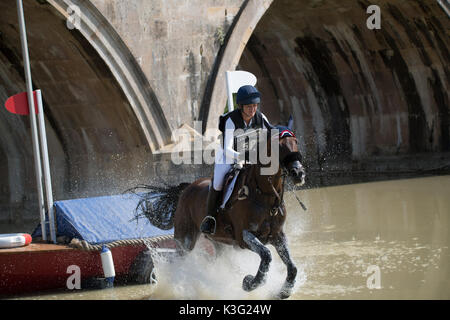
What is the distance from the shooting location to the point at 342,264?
9062 mm

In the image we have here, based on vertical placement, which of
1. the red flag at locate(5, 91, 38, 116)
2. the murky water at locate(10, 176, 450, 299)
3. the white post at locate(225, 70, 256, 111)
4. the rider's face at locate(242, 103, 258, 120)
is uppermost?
the white post at locate(225, 70, 256, 111)

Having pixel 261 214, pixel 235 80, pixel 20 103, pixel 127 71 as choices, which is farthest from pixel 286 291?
pixel 127 71

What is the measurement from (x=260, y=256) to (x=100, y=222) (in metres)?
2.43

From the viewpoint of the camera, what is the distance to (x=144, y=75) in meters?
13.4

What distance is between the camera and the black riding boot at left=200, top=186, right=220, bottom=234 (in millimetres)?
7504

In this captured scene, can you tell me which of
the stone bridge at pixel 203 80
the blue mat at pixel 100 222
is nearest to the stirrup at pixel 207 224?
the blue mat at pixel 100 222

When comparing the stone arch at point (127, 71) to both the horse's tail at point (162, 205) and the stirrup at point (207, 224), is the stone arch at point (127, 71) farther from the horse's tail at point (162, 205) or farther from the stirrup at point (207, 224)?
the stirrup at point (207, 224)

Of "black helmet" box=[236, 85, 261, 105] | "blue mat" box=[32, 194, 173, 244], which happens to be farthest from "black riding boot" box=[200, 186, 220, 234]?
"blue mat" box=[32, 194, 173, 244]

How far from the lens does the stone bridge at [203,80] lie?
523 inches

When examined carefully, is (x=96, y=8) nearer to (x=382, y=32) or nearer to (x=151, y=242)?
(x=151, y=242)

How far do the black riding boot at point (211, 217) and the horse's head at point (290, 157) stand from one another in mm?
1040

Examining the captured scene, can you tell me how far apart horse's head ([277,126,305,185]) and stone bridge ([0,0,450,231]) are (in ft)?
20.5

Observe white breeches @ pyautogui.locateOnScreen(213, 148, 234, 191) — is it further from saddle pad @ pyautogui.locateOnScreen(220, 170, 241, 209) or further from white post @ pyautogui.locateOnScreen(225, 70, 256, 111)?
white post @ pyautogui.locateOnScreen(225, 70, 256, 111)
